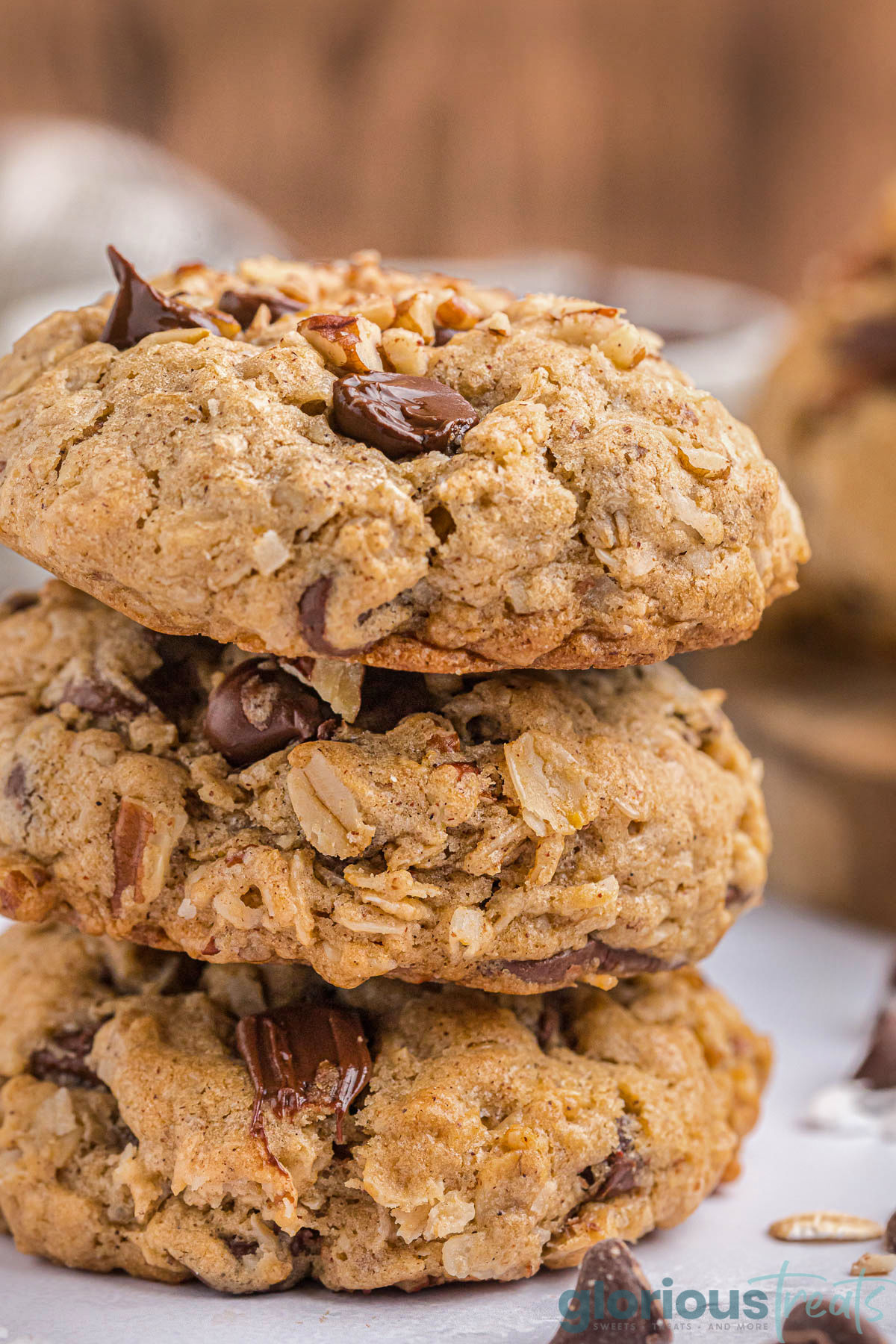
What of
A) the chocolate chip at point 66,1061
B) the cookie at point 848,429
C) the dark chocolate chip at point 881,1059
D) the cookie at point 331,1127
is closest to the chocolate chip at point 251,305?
the cookie at point 331,1127

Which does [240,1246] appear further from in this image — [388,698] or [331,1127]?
[388,698]

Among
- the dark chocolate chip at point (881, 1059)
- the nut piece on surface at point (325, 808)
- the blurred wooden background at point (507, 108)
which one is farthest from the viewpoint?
the blurred wooden background at point (507, 108)

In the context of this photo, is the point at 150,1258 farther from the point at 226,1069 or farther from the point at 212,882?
the point at 212,882

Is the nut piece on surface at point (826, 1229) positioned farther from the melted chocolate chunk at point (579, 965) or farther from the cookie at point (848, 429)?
the cookie at point (848, 429)

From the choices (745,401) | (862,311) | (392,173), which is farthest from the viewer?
(392,173)

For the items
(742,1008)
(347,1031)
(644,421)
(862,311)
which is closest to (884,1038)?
(742,1008)

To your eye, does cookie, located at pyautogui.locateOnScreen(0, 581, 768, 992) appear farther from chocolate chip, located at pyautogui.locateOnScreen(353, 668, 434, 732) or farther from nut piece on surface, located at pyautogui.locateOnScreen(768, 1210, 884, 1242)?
nut piece on surface, located at pyautogui.locateOnScreen(768, 1210, 884, 1242)
